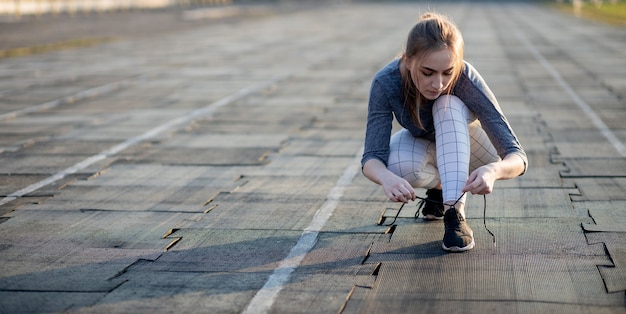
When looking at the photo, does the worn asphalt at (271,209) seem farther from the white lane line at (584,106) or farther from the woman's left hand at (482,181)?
Answer: the woman's left hand at (482,181)

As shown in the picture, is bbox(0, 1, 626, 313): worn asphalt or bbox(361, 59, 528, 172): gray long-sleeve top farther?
bbox(361, 59, 528, 172): gray long-sleeve top

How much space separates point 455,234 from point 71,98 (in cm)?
988

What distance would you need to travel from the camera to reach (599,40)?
1115 inches

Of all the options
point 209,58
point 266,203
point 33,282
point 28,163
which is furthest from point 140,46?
point 33,282

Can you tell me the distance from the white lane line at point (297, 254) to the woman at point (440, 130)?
1.97 feet

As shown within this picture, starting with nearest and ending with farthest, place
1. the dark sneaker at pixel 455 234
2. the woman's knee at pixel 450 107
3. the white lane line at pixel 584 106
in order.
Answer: the dark sneaker at pixel 455 234
the woman's knee at pixel 450 107
the white lane line at pixel 584 106

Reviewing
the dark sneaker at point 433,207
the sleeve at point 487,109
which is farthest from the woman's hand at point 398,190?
the dark sneaker at point 433,207

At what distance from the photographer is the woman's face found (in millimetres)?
5371

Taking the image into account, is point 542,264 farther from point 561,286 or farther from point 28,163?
point 28,163

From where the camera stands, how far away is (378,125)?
5.84 m

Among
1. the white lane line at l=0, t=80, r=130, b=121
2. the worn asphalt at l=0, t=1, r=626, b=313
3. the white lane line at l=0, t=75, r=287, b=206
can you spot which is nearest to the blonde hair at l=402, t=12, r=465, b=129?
the worn asphalt at l=0, t=1, r=626, b=313

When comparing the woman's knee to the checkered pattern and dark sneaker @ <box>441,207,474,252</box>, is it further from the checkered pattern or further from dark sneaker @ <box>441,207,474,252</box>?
dark sneaker @ <box>441,207,474,252</box>

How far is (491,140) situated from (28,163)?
15.9 ft

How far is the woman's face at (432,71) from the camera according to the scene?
211 inches
